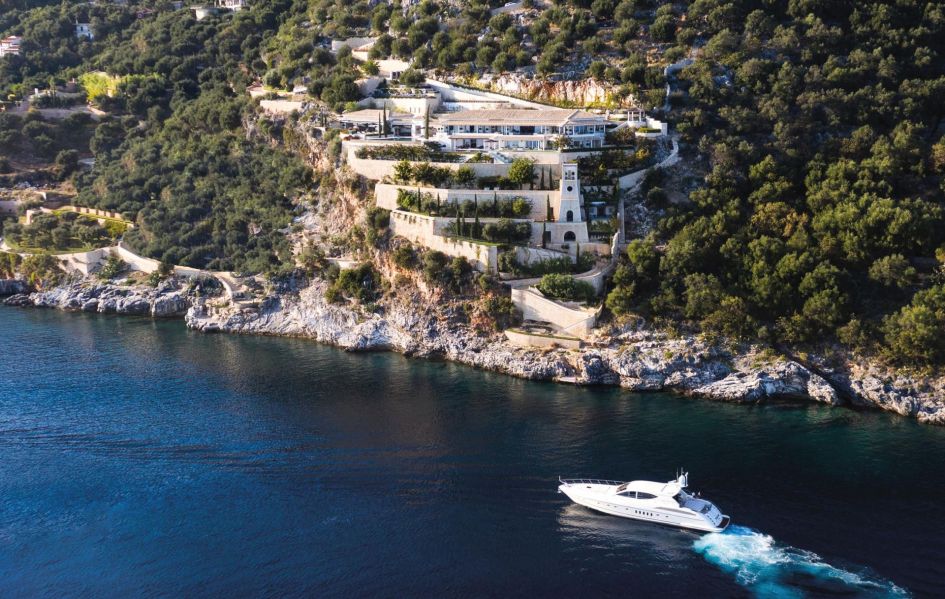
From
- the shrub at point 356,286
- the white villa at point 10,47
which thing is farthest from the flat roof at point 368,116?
the white villa at point 10,47

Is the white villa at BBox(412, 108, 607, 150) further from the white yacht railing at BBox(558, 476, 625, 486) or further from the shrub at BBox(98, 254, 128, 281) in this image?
the white yacht railing at BBox(558, 476, 625, 486)

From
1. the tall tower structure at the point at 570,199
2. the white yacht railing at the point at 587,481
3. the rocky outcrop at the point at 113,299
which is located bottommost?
the white yacht railing at the point at 587,481

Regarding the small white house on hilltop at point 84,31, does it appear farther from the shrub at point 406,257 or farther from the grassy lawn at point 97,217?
the shrub at point 406,257

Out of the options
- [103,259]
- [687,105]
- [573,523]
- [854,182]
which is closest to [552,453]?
[573,523]

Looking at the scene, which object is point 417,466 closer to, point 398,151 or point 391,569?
point 391,569

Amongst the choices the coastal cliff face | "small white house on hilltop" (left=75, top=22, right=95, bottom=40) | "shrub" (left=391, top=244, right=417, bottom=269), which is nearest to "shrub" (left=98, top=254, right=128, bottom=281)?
the coastal cliff face
